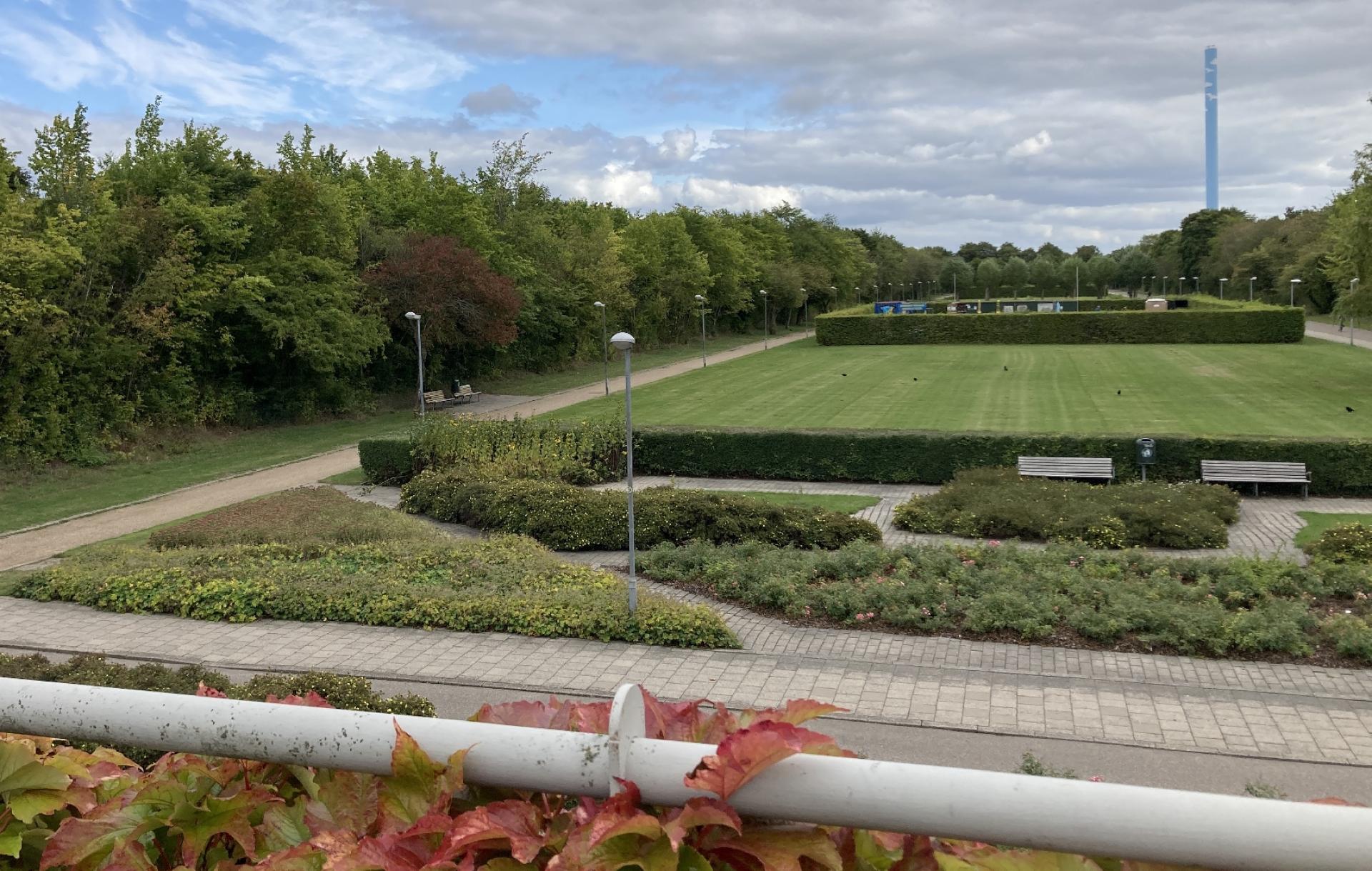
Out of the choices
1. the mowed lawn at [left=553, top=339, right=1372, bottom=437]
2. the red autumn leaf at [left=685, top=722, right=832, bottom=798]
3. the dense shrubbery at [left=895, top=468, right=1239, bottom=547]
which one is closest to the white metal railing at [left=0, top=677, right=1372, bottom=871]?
the red autumn leaf at [left=685, top=722, right=832, bottom=798]

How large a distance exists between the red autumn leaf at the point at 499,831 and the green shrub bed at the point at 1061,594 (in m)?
10.6

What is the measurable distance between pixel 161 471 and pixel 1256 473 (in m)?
24.3

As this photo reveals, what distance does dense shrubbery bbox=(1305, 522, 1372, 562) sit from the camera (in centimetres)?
1404

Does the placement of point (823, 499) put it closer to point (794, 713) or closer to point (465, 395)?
point (794, 713)

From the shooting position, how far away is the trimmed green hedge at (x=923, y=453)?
64.6 ft

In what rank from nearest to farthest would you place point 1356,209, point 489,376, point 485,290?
point 1356,209 < point 485,290 < point 489,376

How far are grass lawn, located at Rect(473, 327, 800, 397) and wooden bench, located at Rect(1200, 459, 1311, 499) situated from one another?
2606cm

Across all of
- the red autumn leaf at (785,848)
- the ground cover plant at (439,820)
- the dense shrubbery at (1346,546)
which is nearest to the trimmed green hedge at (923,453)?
the dense shrubbery at (1346,546)

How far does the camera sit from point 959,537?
55.9 ft

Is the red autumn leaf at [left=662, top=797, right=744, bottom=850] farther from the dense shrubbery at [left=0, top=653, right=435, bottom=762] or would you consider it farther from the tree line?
the tree line

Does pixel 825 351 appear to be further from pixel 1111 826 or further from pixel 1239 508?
pixel 1111 826

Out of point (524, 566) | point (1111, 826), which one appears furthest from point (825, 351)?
point (1111, 826)

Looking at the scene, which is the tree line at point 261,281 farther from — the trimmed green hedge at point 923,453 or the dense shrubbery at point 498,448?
the trimmed green hedge at point 923,453

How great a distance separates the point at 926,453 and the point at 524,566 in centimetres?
1063
